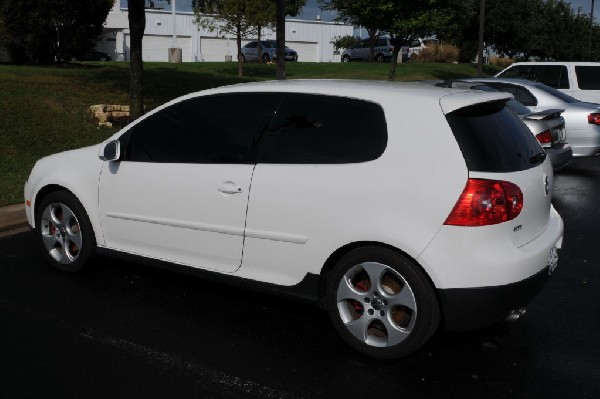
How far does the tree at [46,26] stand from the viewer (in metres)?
22.3

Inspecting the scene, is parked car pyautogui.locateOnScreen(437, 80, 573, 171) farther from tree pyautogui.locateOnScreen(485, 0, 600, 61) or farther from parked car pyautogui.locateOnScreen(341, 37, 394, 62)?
parked car pyautogui.locateOnScreen(341, 37, 394, 62)

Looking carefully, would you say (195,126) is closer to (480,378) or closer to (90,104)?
(480,378)

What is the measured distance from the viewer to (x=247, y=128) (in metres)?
4.76

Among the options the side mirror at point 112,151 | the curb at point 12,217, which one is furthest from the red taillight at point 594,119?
the curb at point 12,217

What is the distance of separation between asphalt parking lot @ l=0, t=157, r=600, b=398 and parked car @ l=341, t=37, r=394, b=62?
4569 cm

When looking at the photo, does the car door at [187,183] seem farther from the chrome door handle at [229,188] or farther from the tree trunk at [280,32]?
the tree trunk at [280,32]

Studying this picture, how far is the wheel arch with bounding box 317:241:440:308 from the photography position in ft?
13.1

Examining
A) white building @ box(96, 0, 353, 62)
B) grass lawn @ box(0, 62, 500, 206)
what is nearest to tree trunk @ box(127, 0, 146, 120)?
grass lawn @ box(0, 62, 500, 206)

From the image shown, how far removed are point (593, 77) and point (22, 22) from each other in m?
17.2

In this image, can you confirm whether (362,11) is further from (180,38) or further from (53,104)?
(180,38)

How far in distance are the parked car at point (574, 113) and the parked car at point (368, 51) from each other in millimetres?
38636

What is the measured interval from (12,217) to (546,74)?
11.8 m

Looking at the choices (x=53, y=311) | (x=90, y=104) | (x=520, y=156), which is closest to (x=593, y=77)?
(x=90, y=104)

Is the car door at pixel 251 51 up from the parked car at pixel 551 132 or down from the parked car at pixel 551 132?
up
